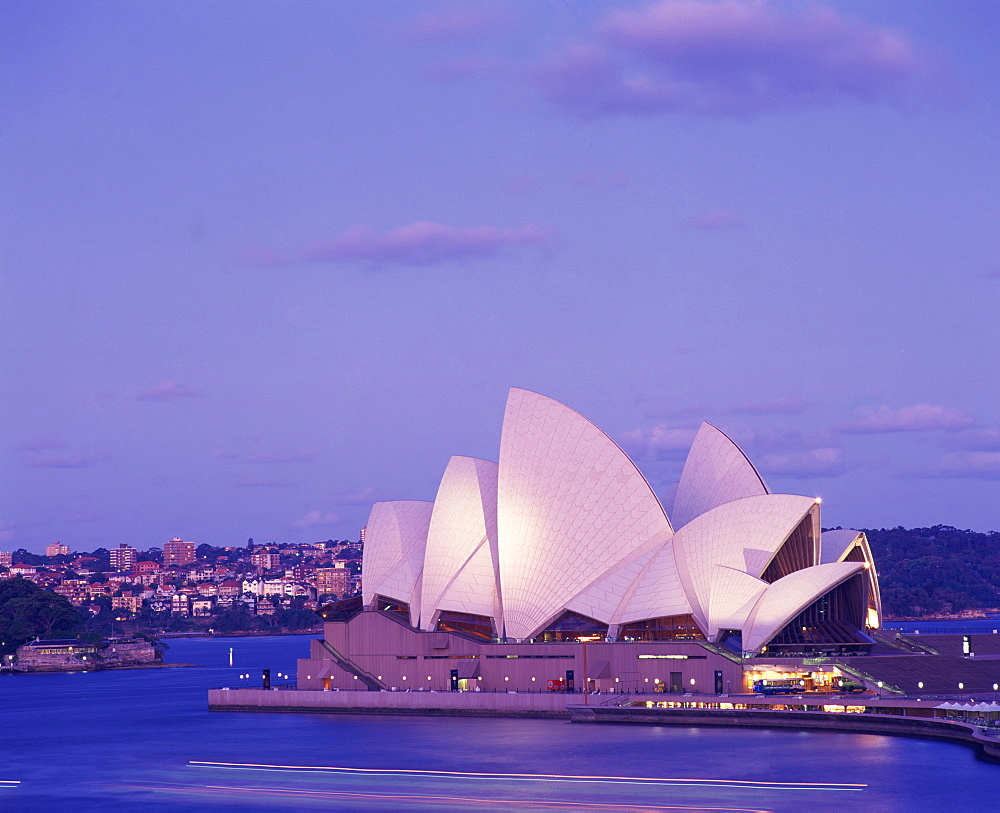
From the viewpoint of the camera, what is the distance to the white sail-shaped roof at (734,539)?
62.5m

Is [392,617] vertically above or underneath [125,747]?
above

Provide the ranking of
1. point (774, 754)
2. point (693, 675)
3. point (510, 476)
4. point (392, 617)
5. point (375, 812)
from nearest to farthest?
point (375, 812) < point (774, 754) < point (693, 675) < point (510, 476) < point (392, 617)

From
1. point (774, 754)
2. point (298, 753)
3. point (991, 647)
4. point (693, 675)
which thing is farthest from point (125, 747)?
point (991, 647)

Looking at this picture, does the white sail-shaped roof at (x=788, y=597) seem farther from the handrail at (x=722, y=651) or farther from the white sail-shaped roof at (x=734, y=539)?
the white sail-shaped roof at (x=734, y=539)

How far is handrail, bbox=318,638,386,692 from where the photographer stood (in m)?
72.2

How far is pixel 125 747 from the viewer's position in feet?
210

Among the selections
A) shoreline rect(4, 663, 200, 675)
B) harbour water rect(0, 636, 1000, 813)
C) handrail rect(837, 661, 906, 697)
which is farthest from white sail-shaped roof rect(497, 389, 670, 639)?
shoreline rect(4, 663, 200, 675)

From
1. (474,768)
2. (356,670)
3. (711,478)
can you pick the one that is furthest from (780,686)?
(356,670)

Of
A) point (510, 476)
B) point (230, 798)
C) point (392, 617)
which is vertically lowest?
point (230, 798)

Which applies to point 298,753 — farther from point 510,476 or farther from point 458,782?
point 510,476

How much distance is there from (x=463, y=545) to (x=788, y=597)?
657 inches

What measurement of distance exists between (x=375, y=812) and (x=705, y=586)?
25.0m

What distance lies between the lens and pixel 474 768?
163 ft

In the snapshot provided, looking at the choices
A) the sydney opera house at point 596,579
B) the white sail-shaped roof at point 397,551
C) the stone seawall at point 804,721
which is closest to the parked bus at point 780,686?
the sydney opera house at point 596,579
